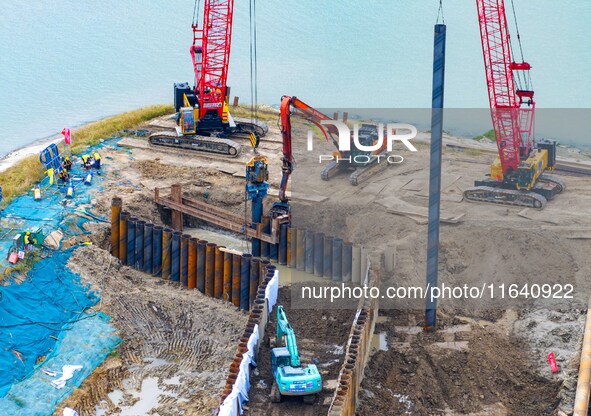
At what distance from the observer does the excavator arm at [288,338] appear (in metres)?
27.6

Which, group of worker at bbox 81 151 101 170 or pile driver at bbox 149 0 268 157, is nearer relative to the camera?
group of worker at bbox 81 151 101 170

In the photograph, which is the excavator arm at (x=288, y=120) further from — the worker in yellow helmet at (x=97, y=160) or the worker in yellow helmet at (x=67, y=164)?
the worker in yellow helmet at (x=67, y=164)

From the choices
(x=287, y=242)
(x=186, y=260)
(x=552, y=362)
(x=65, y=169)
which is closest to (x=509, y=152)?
(x=287, y=242)

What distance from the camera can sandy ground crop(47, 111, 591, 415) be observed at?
28.6m

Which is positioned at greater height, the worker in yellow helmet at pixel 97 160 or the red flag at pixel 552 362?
the worker in yellow helmet at pixel 97 160

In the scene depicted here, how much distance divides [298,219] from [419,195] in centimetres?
549

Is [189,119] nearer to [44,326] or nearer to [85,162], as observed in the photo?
[85,162]

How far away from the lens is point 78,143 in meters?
47.6

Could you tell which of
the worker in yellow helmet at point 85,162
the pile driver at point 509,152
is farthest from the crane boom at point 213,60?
the pile driver at point 509,152

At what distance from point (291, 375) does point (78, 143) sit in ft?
78.2

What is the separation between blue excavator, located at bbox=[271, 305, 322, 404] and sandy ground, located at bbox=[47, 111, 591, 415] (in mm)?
442

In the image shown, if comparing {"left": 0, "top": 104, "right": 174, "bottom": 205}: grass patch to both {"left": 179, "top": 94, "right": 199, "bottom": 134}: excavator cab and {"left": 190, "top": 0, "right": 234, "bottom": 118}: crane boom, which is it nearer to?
{"left": 179, "top": 94, "right": 199, "bottom": 134}: excavator cab

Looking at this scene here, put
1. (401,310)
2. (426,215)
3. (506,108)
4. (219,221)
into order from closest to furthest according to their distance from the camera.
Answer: (401,310) → (219,221) → (426,215) → (506,108)

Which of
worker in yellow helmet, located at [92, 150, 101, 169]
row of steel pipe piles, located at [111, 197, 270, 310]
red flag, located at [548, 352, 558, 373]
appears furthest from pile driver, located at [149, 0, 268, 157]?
red flag, located at [548, 352, 558, 373]
